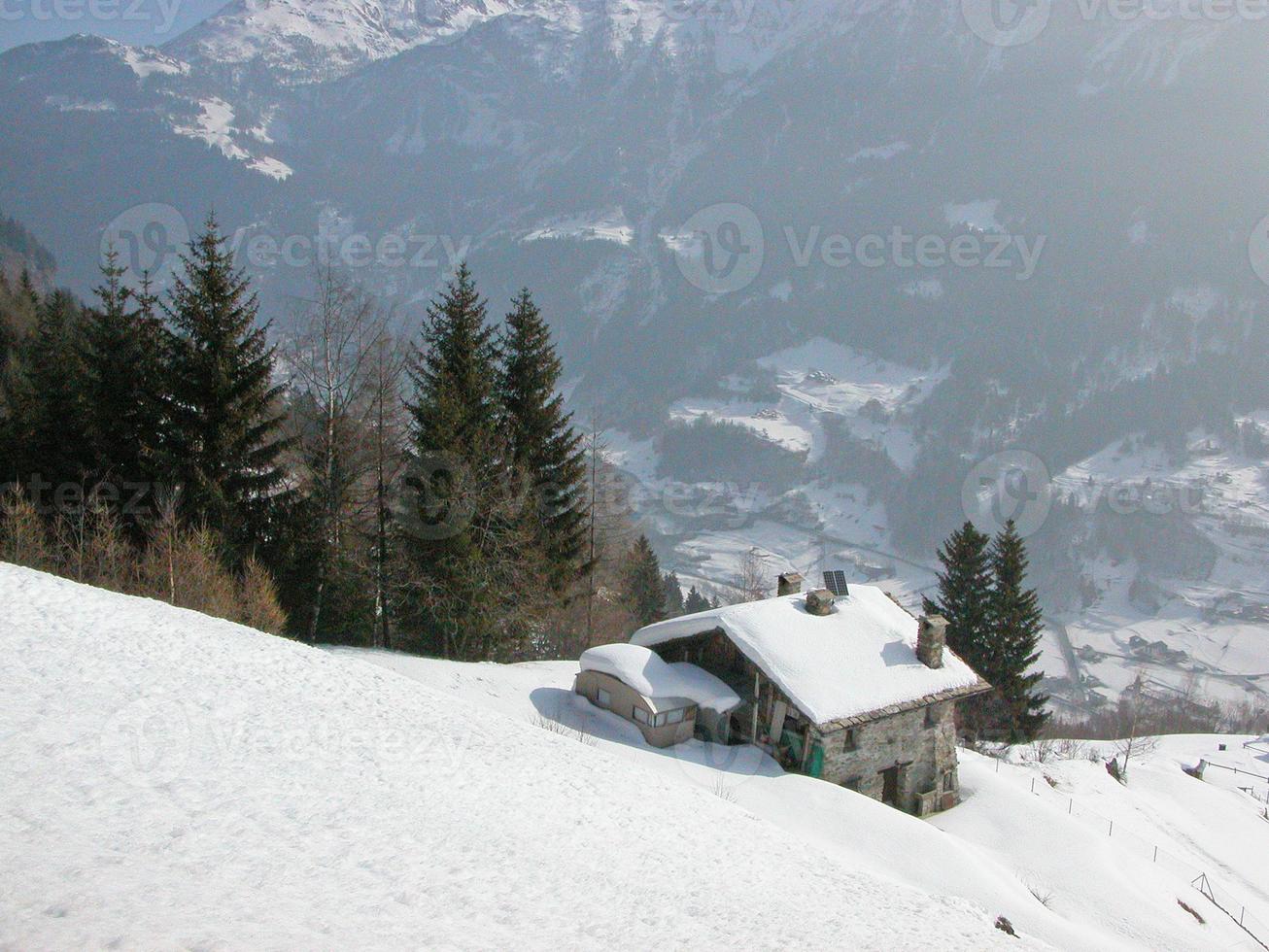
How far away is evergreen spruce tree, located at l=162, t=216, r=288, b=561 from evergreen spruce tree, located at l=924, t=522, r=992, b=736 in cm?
3198

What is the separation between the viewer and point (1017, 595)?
4109 cm

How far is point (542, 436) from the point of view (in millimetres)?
29078

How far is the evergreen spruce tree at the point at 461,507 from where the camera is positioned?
2375 cm

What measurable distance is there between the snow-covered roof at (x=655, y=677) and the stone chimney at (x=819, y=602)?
3.99m

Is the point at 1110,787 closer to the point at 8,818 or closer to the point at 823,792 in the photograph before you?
the point at 823,792

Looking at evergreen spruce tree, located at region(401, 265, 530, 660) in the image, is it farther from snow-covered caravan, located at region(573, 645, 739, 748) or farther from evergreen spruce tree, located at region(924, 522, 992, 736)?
evergreen spruce tree, located at region(924, 522, 992, 736)

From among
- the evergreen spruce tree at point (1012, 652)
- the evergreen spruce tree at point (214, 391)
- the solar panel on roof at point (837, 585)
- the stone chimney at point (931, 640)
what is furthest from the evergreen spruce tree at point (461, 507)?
the evergreen spruce tree at point (1012, 652)

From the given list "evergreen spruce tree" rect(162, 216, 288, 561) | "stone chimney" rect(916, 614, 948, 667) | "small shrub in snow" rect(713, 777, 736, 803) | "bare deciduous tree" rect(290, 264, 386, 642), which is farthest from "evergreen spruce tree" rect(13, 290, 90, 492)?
"stone chimney" rect(916, 614, 948, 667)

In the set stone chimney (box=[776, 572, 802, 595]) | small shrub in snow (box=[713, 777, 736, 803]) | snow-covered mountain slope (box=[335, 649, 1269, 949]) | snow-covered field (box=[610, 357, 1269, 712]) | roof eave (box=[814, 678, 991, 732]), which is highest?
stone chimney (box=[776, 572, 802, 595])

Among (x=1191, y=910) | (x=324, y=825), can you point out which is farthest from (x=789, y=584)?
(x=324, y=825)

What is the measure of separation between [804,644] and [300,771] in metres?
15.6

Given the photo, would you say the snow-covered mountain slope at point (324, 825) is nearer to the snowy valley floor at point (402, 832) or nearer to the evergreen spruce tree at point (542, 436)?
the snowy valley floor at point (402, 832)

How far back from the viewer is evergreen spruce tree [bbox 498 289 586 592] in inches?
1131

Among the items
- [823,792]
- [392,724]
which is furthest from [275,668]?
[823,792]
